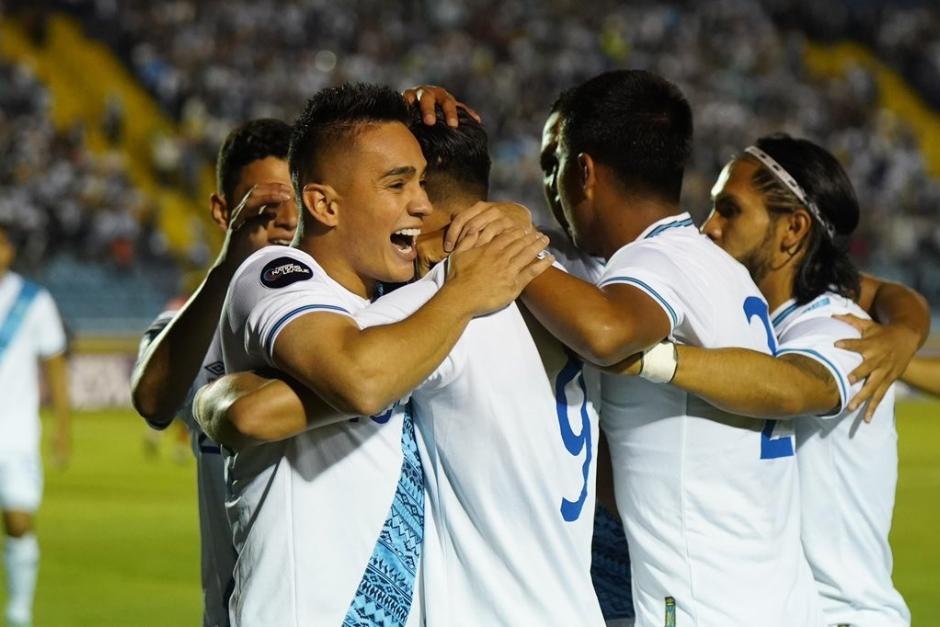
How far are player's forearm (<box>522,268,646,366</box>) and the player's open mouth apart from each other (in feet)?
0.93

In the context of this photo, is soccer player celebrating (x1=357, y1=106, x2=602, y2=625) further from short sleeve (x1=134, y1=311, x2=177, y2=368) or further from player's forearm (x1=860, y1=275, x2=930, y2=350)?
player's forearm (x1=860, y1=275, x2=930, y2=350)

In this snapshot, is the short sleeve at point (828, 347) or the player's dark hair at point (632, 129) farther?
the short sleeve at point (828, 347)

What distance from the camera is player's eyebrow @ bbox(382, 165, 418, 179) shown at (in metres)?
2.98

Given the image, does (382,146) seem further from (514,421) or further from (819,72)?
(819,72)

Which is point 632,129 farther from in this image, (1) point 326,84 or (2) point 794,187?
(1) point 326,84

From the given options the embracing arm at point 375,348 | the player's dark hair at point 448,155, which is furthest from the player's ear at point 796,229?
the embracing arm at point 375,348

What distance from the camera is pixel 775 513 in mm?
3332

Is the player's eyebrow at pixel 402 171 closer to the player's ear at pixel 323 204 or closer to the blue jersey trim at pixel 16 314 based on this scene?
the player's ear at pixel 323 204

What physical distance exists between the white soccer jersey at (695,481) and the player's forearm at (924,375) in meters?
1.45

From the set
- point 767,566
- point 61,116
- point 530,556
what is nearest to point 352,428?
point 530,556

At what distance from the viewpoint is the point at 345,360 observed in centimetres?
262

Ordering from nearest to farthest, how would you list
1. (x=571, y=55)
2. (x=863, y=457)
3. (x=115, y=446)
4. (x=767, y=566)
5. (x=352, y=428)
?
(x=352, y=428), (x=767, y=566), (x=863, y=457), (x=115, y=446), (x=571, y=55)

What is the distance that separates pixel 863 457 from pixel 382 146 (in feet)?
5.72

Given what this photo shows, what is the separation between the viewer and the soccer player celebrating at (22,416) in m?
7.61
